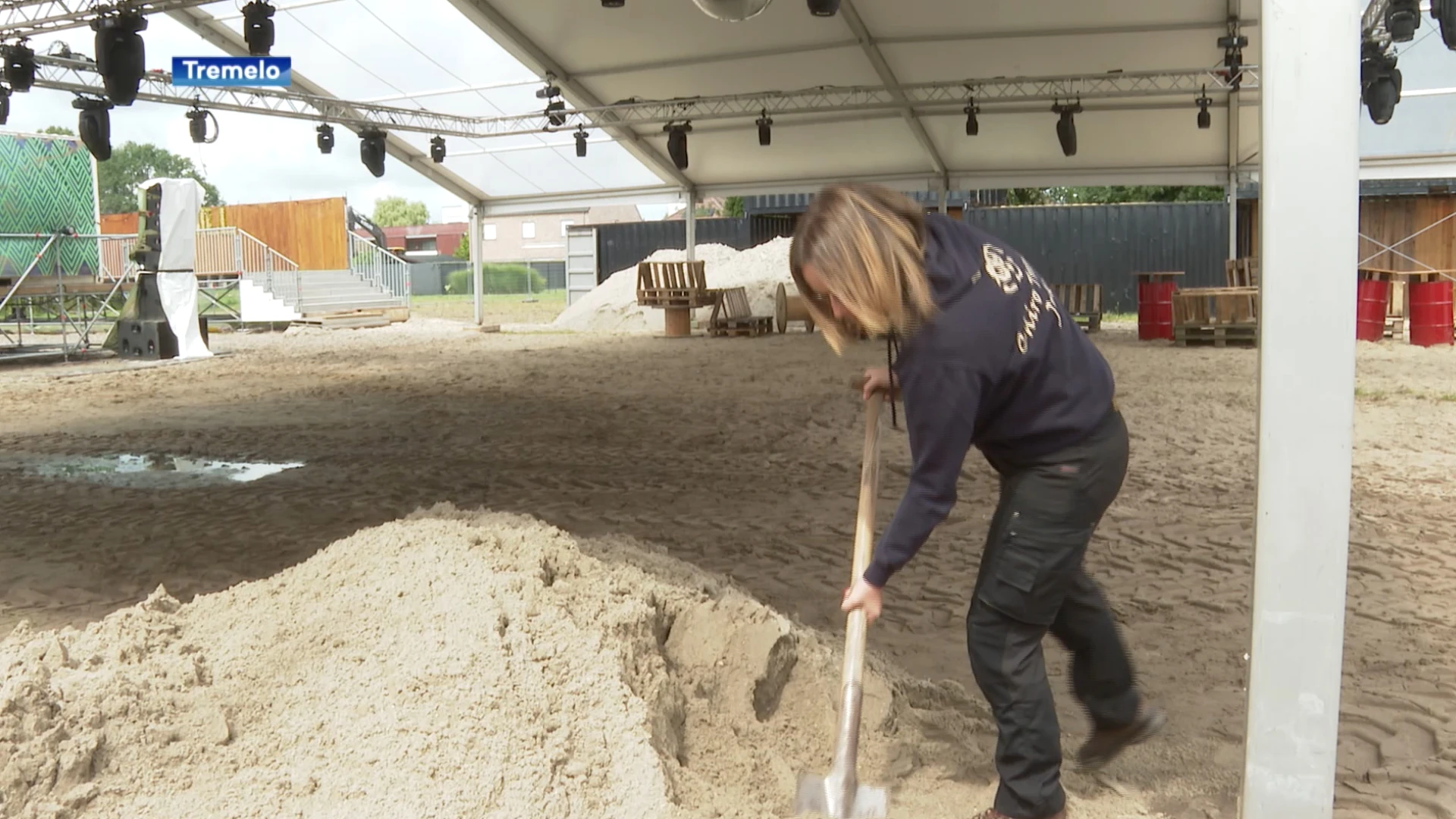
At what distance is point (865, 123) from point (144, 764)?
16.7 metres

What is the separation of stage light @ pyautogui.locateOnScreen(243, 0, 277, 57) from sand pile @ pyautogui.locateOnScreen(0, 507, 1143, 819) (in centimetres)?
1094

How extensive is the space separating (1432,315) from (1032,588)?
15.4 metres

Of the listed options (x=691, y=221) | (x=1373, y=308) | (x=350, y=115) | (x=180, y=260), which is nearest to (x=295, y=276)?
(x=350, y=115)

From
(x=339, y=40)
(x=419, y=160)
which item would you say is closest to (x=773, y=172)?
(x=419, y=160)

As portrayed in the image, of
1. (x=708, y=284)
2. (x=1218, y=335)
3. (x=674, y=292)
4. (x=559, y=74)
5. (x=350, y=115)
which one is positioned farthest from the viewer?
(x=708, y=284)

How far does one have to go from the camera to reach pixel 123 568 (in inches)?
196

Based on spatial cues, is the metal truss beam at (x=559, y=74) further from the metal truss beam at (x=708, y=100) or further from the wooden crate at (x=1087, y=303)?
the wooden crate at (x=1087, y=303)

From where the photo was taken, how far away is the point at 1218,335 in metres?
14.8

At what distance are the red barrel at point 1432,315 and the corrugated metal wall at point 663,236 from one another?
14952 mm

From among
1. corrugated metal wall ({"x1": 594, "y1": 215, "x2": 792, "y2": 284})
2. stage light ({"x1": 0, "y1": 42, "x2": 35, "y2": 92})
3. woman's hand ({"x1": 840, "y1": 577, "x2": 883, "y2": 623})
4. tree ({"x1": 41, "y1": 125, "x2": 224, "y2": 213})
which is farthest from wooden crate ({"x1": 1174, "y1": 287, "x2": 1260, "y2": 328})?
tree ({"x1": 41, "y1": 125, "x2": 224, "y2": 213})

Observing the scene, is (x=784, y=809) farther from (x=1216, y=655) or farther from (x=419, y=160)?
(x=419, y=160)

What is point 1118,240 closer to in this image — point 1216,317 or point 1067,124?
point 1067,124

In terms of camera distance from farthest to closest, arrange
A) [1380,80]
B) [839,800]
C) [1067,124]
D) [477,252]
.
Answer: [477,252] → [1067,124] → [1380,80] → [839,800]

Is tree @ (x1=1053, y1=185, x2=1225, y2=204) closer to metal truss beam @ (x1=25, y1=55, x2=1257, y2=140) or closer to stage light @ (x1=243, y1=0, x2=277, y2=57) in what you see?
metal truss beam @ (x1=25, y1=55, x2=1257, y2=140)
